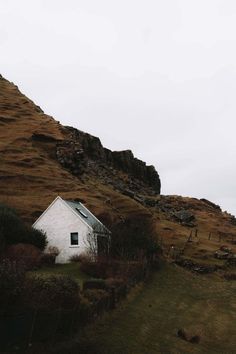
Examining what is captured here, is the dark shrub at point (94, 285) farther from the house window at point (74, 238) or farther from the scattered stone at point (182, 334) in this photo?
the house window at point (74, 238)

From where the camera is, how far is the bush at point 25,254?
4454 centimetres

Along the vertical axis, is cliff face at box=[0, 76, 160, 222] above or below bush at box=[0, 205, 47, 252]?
above

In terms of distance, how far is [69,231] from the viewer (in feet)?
185

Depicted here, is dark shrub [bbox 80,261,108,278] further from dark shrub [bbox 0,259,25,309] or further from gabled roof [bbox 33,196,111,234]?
dark shrub [bbox 0,259,25,309]

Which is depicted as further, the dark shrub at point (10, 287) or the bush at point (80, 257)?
the bush at point (80, 257)

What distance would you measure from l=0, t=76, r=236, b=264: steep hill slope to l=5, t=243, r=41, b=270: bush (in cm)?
1763

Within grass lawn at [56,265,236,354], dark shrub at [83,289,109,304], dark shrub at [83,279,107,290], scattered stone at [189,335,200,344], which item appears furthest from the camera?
dark shrub at [83,279,107,290]

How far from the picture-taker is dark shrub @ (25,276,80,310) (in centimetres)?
2509

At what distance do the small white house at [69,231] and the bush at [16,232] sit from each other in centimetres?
191

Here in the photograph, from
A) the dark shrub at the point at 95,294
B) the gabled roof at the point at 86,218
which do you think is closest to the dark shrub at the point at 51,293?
the dark shrub at the point at 95,294

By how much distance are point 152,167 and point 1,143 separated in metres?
74.1

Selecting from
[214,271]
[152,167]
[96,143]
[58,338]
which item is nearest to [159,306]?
[58,338]

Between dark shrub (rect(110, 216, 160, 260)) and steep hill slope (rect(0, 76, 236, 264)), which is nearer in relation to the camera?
dark shrub (rect(110, 216, 160, 260))

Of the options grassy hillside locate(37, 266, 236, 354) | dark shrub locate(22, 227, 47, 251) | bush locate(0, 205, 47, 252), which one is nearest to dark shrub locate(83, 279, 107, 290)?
grassy hillside locate(37, 266, 236, 354)
